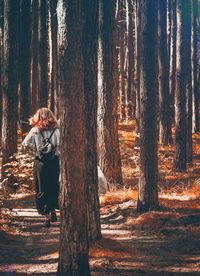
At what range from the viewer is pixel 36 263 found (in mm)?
7070

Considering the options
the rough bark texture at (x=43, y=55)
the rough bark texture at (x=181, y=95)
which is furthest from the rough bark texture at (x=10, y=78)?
the rough bark texture at (x=181, y=95)

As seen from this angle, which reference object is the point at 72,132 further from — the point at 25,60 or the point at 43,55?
the point at 25,60

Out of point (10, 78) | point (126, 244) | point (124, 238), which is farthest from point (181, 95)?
point (126, 244)

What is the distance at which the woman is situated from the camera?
29.0 ft

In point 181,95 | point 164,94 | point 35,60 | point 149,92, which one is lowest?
point 149,92

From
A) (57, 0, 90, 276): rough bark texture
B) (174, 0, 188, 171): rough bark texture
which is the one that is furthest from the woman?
(174, 0, 188, 171): rough bark texture

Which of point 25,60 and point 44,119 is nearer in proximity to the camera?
point 44,119

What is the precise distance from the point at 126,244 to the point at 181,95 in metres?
9.44

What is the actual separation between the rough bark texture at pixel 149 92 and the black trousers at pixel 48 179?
168 centimetres

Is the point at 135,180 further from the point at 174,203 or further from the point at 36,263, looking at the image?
the point at 36,263

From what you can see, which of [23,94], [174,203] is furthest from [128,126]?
[174,203]

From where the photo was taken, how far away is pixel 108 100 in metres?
12.8

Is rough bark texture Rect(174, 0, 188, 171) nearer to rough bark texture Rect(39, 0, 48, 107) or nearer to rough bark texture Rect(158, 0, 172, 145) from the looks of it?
rough bark texture Rect(39, 0, 48, 107)

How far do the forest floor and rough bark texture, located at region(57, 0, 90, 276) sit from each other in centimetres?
95
